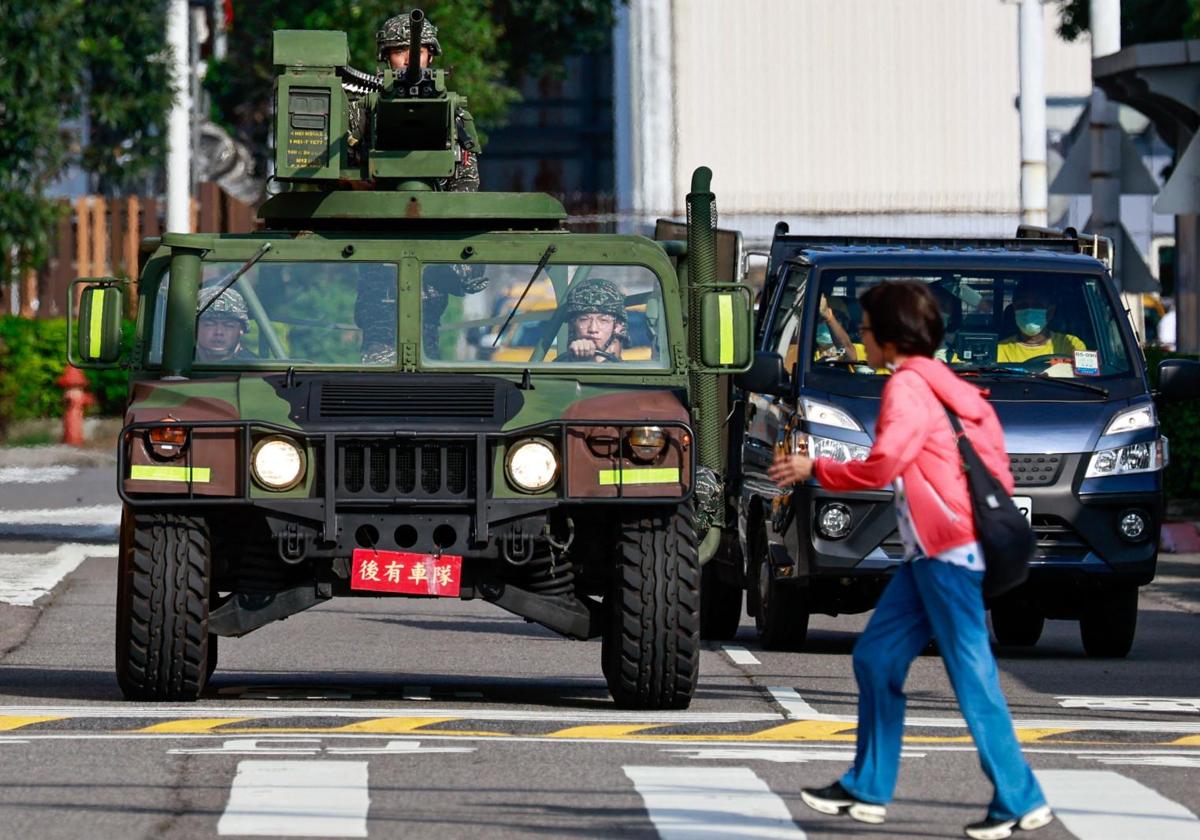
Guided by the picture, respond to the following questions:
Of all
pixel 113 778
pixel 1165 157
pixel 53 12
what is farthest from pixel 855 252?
pixel 1165 157

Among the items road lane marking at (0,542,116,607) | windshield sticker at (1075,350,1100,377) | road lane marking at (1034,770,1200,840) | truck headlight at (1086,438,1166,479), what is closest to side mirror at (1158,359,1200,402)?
truck headlight at (1086,438,1166,479)

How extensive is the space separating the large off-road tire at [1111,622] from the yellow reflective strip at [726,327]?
10.8 feet

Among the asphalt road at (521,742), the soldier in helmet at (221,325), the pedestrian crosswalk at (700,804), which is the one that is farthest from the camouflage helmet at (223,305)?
the pedestrian crosswalk at (700,804)

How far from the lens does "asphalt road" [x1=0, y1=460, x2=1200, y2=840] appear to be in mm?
8914

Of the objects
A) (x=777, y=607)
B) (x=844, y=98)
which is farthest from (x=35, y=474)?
(x=844, y=98)

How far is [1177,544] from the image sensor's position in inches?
898

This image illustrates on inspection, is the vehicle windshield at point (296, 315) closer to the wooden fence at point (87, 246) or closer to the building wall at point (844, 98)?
the wooden fence at point (87, 246)

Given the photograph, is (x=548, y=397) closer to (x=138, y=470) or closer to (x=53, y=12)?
(x=138, y=470)

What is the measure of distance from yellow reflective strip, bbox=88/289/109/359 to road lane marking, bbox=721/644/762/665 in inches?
148

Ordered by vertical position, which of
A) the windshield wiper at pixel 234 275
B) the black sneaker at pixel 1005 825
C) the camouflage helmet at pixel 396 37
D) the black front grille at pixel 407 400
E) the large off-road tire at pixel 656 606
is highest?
the camouflage helmet at pixel 396 37

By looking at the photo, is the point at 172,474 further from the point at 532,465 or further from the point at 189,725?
the point at 532,465

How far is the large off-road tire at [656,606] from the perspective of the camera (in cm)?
1180

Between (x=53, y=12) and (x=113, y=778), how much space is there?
26994mm

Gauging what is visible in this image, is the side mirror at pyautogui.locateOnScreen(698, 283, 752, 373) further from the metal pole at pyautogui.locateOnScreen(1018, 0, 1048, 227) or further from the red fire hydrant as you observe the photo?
the red fire hydrant
